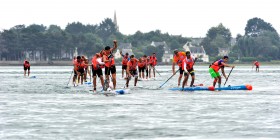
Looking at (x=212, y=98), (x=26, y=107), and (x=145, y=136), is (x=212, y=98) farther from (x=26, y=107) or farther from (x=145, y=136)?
(x=145, y=136)

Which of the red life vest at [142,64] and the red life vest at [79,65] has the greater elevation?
the red life vest at [79,65]

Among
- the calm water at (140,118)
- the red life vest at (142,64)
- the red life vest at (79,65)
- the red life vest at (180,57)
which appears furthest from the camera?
the red life vest at (142,64)

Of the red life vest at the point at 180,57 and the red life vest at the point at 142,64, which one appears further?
the red life vest at the point at 142,64

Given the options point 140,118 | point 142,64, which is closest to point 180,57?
point 142,64

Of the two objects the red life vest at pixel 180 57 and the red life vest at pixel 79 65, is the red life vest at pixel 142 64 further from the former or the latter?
the red life vest at pixel 180 57

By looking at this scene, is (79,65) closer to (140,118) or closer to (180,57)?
(180,57)

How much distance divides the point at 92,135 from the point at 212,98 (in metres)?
11.7

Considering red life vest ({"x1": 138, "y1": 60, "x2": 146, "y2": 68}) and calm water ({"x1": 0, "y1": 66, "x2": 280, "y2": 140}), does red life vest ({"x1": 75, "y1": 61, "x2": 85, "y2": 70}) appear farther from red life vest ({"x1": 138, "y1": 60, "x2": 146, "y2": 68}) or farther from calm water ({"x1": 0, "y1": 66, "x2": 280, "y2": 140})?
calm water ({"x1": 0, "y1": 66, "x2": 280, "y2": 140})

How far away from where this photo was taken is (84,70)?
40.0 m

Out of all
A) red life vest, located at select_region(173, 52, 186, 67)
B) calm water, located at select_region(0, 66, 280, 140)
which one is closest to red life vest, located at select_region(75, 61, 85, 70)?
red life vest, located at select_region(173, 52, 186, 67)

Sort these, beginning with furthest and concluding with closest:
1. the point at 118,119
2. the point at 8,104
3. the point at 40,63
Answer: the point at 40,63 → the point at 8,104 → the point at 118,119

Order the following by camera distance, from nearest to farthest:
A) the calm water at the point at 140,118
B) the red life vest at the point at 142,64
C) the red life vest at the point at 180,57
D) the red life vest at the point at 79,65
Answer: the calm water at the point at 140,118 → the red life vest at the point at 180,57 → the red life vest at the point at 79,65 → the red life vest at the point at 142,64

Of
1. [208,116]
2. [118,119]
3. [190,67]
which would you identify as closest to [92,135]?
[118,119]

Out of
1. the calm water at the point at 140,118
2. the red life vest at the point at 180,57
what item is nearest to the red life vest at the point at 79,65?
the red life vest at the point at 180,57
